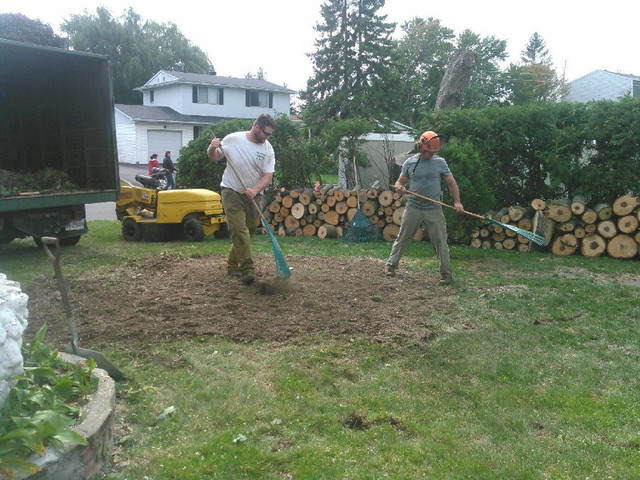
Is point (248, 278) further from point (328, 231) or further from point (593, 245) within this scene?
point (593, 245)

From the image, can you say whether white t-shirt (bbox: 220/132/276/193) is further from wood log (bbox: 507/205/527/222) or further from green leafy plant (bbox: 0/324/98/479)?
wood log (bbox: 507/205/527/222)

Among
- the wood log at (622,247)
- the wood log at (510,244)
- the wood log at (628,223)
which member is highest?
the wood log at (628,223)

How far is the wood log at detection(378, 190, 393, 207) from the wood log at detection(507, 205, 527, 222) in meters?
2.33

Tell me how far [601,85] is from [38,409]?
4445 centimetres

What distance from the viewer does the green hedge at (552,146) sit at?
909cm

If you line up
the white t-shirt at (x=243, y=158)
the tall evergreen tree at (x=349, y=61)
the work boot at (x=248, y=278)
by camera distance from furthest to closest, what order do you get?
the tall evergreen tree at (x=349, y=61) → the white t-shirt at (x=243, y=158) → the work boot at (x=248, y=278)

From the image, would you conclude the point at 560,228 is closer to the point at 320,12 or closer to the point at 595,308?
the point at 595,308

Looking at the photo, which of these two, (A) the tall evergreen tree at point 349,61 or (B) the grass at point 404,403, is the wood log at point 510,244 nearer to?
(B) the grass at point 404,403

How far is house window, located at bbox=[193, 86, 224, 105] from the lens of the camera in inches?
→ 1542

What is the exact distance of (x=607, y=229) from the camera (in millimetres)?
8992

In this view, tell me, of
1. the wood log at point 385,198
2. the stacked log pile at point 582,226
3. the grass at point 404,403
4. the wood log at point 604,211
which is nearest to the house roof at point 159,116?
the wood log at point 385,198

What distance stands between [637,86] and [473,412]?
3802cm

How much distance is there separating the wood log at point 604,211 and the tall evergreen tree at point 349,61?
26.8 meters

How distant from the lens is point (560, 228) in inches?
370
